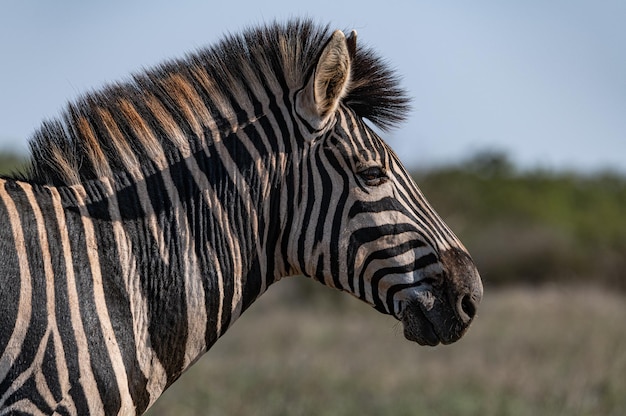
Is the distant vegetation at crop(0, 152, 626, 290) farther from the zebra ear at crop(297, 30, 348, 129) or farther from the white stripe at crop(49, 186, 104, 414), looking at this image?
the white stripe at crop(49, 186, 104, 414)

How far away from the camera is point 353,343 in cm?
1867

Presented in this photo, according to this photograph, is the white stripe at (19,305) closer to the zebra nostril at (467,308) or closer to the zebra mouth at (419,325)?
the zebra mouth at (419,325)

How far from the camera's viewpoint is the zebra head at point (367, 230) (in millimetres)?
4164

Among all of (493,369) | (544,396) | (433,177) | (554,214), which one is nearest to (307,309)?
(433,177)

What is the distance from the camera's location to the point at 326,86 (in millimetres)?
4246

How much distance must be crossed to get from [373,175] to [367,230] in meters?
0.29

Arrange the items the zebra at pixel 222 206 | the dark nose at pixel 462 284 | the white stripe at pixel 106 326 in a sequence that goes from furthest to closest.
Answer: the dark nose at pixel 462 284
the zebra at pixel 222 206
the white stripe at pixel 106 326

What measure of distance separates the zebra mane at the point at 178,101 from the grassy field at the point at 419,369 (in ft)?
24.1

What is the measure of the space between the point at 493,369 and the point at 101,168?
11826mm

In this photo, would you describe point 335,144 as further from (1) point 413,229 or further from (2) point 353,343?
(2) point 353,343

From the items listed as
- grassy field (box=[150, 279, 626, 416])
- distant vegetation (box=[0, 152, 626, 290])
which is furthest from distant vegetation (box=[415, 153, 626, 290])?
grassy field (box=[150, 279, 626, 416])

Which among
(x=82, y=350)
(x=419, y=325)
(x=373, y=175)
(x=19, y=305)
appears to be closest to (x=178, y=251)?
(x=82, y=350)

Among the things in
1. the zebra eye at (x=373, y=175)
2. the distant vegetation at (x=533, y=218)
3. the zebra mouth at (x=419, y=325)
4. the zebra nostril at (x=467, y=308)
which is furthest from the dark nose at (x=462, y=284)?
the distant vegetation at (x=533, y=218)

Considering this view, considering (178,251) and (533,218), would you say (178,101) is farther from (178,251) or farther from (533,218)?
(533,218)
